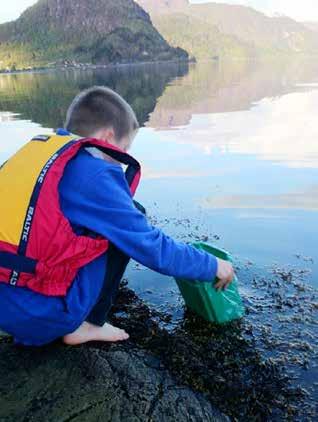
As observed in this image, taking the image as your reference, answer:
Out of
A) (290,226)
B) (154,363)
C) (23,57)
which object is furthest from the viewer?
(23,57)

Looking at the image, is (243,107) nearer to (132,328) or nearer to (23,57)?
(132,328)

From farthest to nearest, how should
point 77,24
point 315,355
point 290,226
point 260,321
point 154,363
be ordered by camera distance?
point 77,24 → point 290,226 → point 260,321 → point 315,355 → point 154,363

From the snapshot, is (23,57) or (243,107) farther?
(23,57)

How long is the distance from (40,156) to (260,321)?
251 centimetres

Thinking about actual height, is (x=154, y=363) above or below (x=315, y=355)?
above

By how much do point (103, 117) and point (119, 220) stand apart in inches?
28.5

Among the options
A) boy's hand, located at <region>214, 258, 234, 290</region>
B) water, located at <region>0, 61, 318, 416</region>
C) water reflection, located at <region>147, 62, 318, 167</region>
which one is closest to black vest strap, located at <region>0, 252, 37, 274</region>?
boy's hand, located at <region>214, 258, 234, 290</region>

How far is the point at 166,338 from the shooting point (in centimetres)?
362

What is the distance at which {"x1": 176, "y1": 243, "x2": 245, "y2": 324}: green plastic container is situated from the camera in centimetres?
375

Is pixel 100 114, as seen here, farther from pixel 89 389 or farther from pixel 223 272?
pixel 89 389

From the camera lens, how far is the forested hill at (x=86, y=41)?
479 feet

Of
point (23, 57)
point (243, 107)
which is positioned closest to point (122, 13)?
point (23, 57)

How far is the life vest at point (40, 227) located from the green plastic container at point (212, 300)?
1315mm

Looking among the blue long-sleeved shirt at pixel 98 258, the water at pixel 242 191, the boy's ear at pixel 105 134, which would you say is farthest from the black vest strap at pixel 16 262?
the water at pixel 242 191
